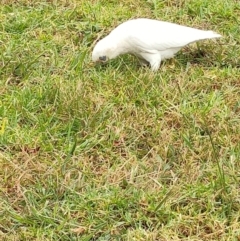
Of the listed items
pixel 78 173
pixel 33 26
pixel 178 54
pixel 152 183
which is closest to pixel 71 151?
A: pixel 78 173

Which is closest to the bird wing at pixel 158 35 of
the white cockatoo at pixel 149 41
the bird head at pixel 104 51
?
Result: the white cockatoo at pixel 149 41

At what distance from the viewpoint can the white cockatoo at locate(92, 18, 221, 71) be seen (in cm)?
412

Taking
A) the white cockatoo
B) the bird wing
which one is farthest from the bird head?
the bird wing

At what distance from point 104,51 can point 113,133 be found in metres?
0.76

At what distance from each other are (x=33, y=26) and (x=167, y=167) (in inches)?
72.9

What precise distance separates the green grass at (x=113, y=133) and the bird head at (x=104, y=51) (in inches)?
2.5

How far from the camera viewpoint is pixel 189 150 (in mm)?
3406

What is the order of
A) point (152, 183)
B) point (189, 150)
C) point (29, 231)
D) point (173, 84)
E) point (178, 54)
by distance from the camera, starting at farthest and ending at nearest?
point (178, 54) < point (173, 84) < point (189, 150) < point (152, 183) < point (29, 231)

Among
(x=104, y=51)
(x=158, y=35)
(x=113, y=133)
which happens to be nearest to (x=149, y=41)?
(x=158, y=35)

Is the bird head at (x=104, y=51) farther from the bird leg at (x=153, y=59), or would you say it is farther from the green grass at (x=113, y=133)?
the bird leg at (x=153, y=59)

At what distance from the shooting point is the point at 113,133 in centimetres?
356

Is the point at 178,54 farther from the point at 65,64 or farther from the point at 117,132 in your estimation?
the point at 117,132

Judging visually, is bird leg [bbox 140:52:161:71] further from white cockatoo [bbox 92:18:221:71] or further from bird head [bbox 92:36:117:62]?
bird head [bbox 92:36:117:62]

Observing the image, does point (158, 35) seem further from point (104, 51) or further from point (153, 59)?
point (104, 51)
